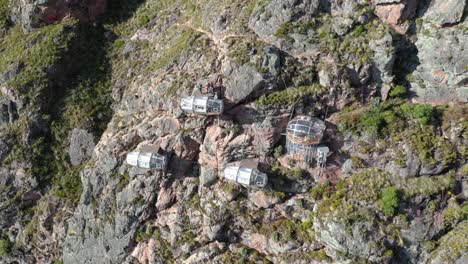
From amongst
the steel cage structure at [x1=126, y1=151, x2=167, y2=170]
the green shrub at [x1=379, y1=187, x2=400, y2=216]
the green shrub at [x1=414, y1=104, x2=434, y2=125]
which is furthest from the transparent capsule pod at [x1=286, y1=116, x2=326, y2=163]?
the steel cage structure at [x1=126, y1=151, x2=167, y2=170]

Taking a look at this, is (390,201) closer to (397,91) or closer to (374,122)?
(374,122)

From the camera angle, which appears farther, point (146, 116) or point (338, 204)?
point (146, 116)

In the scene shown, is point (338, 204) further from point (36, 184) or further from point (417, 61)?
point (36, 184)

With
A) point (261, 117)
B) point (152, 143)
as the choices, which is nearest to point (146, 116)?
point (152, 143)

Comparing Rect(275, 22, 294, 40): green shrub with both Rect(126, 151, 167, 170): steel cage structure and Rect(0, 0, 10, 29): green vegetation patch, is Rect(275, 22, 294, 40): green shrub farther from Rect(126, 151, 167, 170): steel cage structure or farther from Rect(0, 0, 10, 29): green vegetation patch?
Rect(0, 0, 10, 29): green vegetation patch

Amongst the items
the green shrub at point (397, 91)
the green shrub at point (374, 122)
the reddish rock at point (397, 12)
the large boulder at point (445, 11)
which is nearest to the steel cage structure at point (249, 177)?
the green shrub at point (374, 122)

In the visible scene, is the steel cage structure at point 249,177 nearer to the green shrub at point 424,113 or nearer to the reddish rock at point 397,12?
the green shrub at point 424,113

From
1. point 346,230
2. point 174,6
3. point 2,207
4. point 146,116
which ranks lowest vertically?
point 2,207
